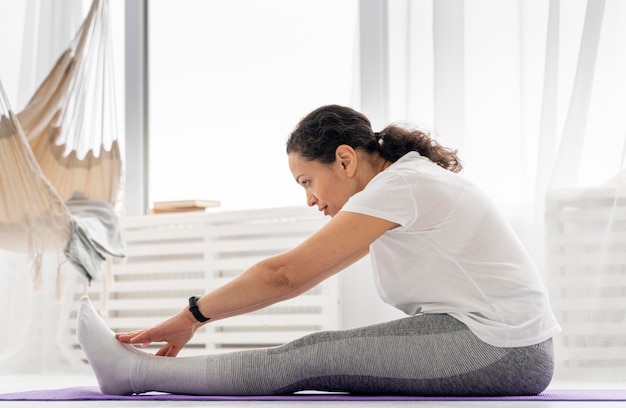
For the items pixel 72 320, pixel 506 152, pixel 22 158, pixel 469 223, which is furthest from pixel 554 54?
pixel 72 320

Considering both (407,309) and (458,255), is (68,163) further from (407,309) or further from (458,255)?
(458,255)

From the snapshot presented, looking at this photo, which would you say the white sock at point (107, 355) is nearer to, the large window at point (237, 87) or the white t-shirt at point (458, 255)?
the white t-shirt at point (458, 255)

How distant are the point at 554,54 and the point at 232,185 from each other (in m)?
1.47

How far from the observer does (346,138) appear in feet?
5.33

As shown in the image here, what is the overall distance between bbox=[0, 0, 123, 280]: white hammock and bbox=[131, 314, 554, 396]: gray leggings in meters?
1.24

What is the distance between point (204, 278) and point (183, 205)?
0.32 metres

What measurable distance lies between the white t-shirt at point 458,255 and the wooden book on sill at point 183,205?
1.90 m

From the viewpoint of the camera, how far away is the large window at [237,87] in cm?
340

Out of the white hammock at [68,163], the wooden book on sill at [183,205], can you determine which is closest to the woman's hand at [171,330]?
the white hammock at [68,163]

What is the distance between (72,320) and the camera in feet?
11.4

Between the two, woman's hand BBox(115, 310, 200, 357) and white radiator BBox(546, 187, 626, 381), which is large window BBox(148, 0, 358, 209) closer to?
white radiator BBox(546, 187, 626, 381)

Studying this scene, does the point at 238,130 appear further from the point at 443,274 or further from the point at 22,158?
the point at 443,274

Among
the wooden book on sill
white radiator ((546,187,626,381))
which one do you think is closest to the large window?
the wooden book on sill

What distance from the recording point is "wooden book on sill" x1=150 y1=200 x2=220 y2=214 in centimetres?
335
